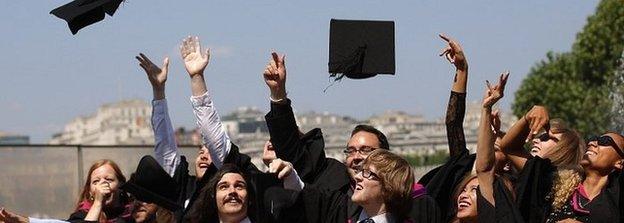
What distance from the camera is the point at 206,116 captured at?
31.4 feet

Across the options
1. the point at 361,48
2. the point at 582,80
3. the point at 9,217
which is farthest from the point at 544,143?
the point at 582,80

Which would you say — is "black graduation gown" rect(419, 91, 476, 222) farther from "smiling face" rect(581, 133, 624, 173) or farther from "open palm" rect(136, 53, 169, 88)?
"open palm" rect(136, 53, 169, 88)

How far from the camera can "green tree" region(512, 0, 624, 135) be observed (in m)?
48.4

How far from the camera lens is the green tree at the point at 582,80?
48.4 meters

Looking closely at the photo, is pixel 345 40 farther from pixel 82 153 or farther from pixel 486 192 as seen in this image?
pixel 82 153

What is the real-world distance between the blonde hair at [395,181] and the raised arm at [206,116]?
178 cm

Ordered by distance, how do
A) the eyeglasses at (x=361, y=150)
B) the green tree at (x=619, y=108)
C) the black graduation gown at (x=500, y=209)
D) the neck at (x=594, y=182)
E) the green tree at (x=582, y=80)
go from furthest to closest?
the green tree at (x=582, y=80)
the green tree at (x=619, y=108)
the eyeglasses at (x=361, y=150)
the neck at (x=594, y=182)
the black graduation gown at (x=500, y=209)

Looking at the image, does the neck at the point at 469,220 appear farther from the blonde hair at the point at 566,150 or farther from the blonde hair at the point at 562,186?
the blonde hair at the point at 566,150

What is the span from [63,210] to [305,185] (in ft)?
39.4

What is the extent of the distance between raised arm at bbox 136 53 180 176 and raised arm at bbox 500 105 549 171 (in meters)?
2.37

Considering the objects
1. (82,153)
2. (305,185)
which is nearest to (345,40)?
(305,185)

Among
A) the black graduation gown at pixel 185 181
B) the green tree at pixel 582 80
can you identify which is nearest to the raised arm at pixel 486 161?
the black graduation gown at pixel 185 181

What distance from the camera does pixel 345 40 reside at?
995 centimetres

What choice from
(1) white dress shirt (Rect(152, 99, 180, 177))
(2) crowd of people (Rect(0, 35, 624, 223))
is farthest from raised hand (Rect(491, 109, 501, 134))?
(1) white dress shirt (Rect(152, 99, 180, 177))
